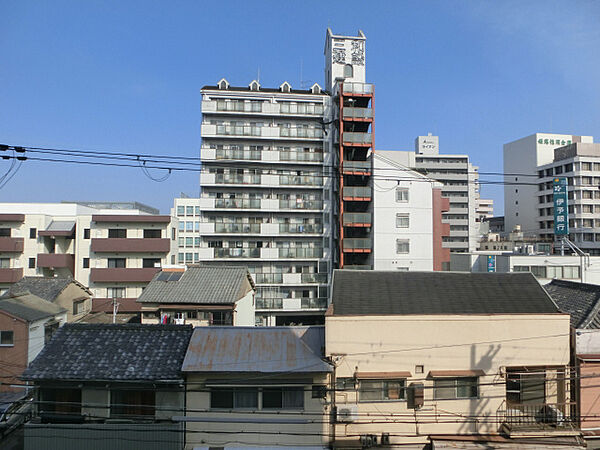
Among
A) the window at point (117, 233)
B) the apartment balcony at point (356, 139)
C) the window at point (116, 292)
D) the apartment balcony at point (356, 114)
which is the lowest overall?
the window at point (116, 292)

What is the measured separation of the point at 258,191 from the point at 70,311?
20.5m

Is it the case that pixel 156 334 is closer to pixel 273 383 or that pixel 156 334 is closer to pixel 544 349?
pixel 273 383

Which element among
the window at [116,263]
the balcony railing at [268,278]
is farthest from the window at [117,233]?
the balcony railing at [268,278]

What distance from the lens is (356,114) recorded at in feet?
132

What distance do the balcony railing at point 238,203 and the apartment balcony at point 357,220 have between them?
372 inches

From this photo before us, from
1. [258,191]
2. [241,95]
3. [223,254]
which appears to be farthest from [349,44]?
[223,254]

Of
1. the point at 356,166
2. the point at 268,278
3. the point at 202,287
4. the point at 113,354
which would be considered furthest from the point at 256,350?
the point at 356,166

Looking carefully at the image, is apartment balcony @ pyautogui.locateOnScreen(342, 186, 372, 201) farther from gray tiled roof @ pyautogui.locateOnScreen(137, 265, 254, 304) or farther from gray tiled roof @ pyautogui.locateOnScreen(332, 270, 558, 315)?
gray tiled roof @ pyautogui.locateOnScreen(332, 270, 558, 315)

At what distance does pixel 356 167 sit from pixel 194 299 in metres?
22.1

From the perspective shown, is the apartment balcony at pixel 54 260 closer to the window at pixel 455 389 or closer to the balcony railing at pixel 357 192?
the balcony railing at pixel 357 192

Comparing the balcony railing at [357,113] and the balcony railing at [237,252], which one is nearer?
the balcony railing at [357,113]

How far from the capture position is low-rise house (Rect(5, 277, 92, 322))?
30.7 metres

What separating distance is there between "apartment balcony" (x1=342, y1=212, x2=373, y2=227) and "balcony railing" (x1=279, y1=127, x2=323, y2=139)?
9362mm

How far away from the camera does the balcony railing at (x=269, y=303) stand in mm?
38969
